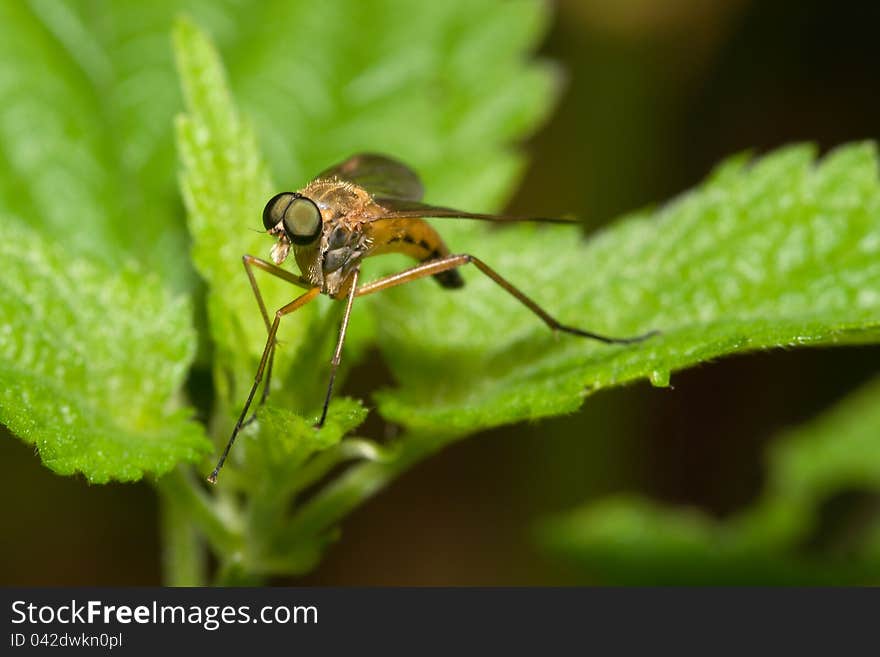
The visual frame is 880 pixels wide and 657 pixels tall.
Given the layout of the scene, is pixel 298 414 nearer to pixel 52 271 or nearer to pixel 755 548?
pixel 52 271

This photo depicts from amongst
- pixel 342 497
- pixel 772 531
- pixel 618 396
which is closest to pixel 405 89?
pixel 618 396

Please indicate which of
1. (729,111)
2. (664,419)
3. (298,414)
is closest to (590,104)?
(729,111)

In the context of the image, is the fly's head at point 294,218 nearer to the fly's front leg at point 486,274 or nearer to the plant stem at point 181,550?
the fly's front leg at point 486,274

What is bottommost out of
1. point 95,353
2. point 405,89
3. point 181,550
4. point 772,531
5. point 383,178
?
point 181,550

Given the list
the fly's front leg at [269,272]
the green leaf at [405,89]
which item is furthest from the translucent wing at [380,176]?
the green leaf at [405,89]

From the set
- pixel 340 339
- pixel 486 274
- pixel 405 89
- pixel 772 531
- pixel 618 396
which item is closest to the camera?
pixel 340 339

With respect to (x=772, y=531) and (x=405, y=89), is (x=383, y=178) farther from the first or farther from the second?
(x=772, y=531)
